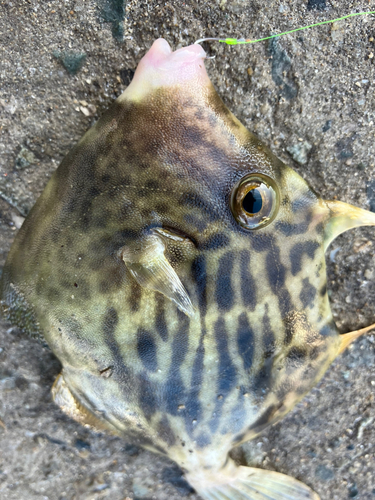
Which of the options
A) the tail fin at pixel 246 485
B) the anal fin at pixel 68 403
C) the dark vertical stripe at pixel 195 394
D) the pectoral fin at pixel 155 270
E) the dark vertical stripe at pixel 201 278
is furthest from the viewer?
the tail fin at pixel 246 485

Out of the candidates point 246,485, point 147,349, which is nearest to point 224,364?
point 147,349

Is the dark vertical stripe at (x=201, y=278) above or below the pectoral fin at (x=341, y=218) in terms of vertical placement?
below

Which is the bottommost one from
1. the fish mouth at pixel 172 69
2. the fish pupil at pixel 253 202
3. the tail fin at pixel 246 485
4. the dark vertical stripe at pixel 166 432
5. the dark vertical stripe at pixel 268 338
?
the tail fin at pixel 246 485

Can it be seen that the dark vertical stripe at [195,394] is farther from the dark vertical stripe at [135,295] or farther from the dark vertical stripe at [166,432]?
the dark vertical stripe at [135,295]

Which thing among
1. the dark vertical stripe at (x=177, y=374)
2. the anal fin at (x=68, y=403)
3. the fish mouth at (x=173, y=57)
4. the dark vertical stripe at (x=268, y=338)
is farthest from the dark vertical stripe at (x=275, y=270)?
the anal fin at (x=68, y=403)

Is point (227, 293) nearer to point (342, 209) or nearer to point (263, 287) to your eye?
point (263, 287)

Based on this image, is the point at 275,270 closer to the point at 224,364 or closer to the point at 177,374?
the point at 224,364

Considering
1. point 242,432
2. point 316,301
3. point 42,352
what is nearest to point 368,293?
point 316,301

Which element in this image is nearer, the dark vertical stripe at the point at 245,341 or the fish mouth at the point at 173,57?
the fish mouth at the point at 173,57

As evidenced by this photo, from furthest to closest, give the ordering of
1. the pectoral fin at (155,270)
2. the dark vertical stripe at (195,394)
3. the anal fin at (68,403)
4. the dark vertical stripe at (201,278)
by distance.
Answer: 1. the anal fin at (68,403)
2. the dark vertical stripe at (195,394)
3. the dark vertical stripe at (201,278)
4. the pectoral fin at (155,270)
